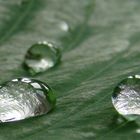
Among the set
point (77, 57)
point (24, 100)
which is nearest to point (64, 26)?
point (77, 57)

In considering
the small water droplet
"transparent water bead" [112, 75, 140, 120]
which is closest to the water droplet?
the small water droplet

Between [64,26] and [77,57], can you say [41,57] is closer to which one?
[77,57]

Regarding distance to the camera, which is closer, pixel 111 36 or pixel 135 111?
pixel 135 111

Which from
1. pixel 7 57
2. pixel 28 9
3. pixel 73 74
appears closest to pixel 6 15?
pixel 28 9

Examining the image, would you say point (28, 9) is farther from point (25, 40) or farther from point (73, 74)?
point (73, 74)

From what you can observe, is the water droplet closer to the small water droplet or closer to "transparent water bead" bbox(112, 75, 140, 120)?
the small water droplet

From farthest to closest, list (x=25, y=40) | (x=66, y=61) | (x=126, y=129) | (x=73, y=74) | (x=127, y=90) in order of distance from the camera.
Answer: (x=25, y=40) < (x=66, y=61) < (x=73, y=74) < (x=127, y=90) < (x=126, y=129)

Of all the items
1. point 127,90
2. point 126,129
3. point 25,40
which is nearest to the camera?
point 126,129
